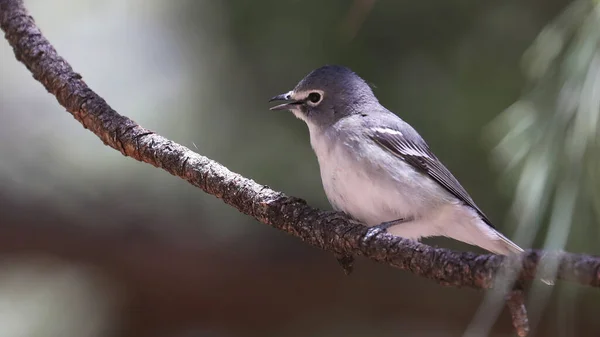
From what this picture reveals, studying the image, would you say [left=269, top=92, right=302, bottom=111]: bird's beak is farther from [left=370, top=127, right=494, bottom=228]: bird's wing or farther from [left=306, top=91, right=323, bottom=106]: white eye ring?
[left=370, top=127, right=494, bottom=228]: bird's wing

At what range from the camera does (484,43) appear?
1007 millimetres

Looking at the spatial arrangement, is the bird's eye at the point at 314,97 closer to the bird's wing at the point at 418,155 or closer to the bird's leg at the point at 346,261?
the bird's wing at the point at 418,155

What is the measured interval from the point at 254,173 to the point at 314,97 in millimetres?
173

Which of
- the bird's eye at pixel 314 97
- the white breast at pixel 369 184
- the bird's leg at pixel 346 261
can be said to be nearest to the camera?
the bird's leg at pixel 346 261

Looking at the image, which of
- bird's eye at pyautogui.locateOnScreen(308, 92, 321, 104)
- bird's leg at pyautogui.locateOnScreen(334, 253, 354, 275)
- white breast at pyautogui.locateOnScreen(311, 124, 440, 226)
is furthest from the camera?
bird's eye at pyautogui.locateOnScreen(308, 92, 321, 104)

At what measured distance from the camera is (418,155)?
1053mm

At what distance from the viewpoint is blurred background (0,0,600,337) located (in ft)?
3.26

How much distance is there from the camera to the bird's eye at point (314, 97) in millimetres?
1103

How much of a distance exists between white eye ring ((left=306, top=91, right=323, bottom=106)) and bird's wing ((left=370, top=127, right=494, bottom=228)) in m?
0.12

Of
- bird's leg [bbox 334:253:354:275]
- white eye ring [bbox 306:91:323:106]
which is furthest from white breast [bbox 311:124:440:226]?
bird's leg [bbox 334:253:354:275]

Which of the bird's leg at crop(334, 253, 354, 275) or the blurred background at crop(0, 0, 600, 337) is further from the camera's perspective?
the blurred background at crop(0, 0, 600, 337)

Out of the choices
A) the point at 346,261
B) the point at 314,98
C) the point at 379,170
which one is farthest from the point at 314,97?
the point at 346,261

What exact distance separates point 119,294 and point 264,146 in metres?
0.47

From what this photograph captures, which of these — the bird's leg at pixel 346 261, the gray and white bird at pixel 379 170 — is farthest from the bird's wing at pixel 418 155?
the bird's leg at pixel 346 261
